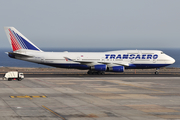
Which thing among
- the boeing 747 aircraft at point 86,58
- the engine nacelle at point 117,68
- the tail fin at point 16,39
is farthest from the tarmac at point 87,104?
the tail fin at point 16,39

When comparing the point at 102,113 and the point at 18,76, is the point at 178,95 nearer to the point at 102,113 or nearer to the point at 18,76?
the point at 102,113

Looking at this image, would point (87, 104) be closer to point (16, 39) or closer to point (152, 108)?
point (152, 108)

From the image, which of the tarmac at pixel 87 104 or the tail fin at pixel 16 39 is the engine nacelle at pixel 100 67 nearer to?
the tail fin at pixel 16 39

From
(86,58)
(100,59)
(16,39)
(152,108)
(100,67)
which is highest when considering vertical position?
(16,39)

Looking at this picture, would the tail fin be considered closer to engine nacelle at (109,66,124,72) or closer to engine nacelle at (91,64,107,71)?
engine nacelle at (91,64,107,71)

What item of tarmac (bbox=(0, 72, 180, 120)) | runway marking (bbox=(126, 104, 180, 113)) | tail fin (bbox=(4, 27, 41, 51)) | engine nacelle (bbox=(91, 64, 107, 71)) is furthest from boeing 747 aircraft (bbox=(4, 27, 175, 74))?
runway marking (bbox=(126, 104, 180, 113))

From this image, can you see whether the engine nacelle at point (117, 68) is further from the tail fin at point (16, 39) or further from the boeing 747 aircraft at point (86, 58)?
the tail fin at point (16, 39)

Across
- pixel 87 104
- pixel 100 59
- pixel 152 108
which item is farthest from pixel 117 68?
pixel 152 108

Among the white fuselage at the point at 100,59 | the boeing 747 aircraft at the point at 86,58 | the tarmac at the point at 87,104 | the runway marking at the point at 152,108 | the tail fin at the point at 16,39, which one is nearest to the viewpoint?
the tarmac at the point at 87,104

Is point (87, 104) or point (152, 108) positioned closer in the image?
point (152, 108)

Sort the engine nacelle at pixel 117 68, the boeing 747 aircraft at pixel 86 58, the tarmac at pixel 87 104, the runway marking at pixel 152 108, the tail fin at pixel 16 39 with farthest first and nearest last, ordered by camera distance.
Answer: the tail fin at pixel 16 39 < the boeing 747 aircraft at pixel 86 58 < the engine nacelle at pixel 117 68 < the runway marking at pixel 152 108 < the tarmac at pixel 87 104

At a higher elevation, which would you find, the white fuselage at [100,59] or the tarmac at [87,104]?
the white fuselage at [100,59]

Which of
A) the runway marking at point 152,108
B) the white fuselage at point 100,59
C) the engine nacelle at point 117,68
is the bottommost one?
the runway marking at point 152,108

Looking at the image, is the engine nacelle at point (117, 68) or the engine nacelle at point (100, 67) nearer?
the engine nacelle at point (117, 68)
